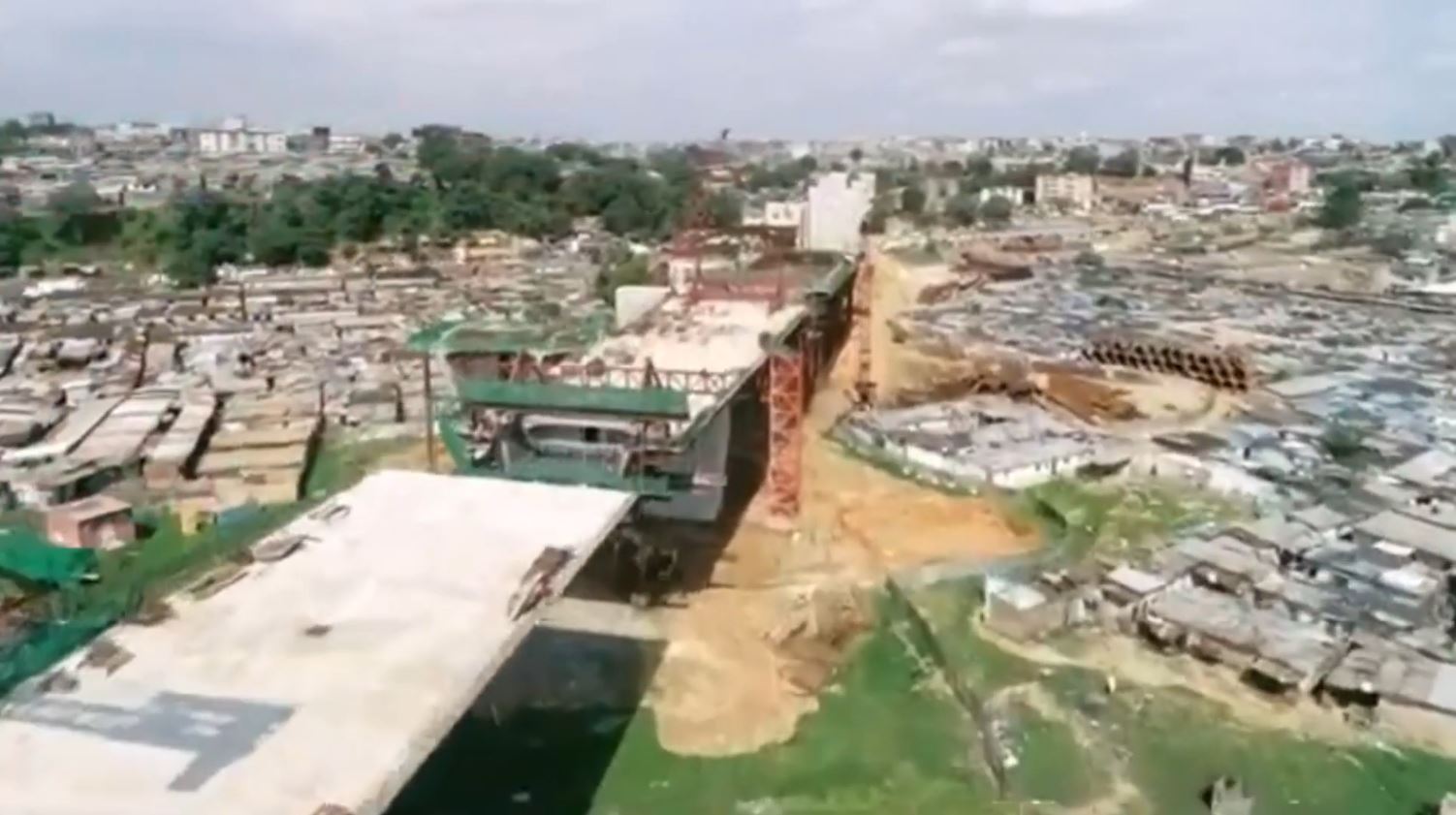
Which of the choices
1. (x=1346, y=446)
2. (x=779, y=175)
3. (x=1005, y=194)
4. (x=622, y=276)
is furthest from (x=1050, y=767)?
(x=779, y=175)

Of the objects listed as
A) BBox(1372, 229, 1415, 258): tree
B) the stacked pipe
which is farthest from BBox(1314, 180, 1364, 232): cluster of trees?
the stacked pipe

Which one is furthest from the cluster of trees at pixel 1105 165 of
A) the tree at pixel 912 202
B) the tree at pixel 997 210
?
the tree at pixel 997 210

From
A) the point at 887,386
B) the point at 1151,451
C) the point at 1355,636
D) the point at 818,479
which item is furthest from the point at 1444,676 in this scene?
the point at 887,386

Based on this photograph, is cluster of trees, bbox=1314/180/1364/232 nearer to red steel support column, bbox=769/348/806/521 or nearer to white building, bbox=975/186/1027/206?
white building, bbox=975/186/1027/206

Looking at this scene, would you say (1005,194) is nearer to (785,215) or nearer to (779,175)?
(779,175)

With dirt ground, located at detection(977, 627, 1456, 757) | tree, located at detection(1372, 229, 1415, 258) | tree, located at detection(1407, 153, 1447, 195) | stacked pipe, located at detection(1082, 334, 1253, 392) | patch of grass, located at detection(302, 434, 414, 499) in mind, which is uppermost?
tree, located at detection(1407, 153, 1447, 195)

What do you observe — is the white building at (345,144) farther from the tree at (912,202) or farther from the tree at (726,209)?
the tree at (726,209)

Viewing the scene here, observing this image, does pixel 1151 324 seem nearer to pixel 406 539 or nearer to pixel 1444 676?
pixel 1444 676
